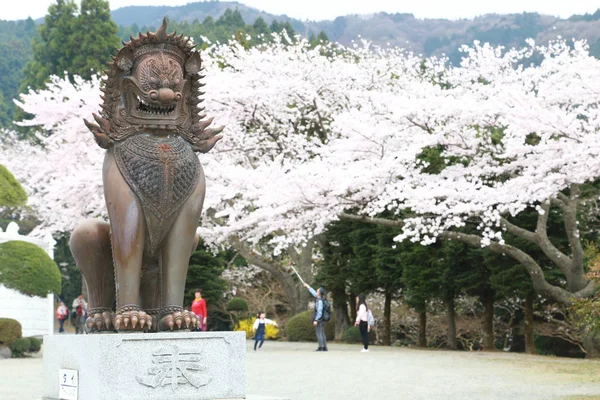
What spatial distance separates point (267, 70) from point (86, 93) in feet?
16.7

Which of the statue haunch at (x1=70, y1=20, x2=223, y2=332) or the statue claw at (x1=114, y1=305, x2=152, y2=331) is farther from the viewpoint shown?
the statue haunch at (x1=70, y1=20, x2=223, y2=332)

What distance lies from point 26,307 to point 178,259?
17.8 m

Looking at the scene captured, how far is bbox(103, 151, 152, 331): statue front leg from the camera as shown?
6.03m

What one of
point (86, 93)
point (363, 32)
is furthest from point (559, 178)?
point (363, 32)

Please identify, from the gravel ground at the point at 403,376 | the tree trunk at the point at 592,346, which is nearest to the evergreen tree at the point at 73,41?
the gravel ground at the point at 403,376

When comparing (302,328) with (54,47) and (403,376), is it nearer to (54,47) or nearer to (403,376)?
(403,376)

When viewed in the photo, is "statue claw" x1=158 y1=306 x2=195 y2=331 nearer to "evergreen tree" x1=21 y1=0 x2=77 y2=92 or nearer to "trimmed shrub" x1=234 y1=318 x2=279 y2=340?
"trimmed shrub" x1=234 y1=318 x2=279 y2=340

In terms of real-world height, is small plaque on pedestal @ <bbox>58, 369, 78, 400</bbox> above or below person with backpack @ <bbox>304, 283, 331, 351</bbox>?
below

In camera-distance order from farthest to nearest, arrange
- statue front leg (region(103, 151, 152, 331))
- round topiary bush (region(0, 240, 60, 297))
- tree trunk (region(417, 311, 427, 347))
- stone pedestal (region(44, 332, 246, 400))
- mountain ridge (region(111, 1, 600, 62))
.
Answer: mountain ridge (region(111, 1, 600, 62)) → tree trunk (region(417, 311, 427, 347)) → round topiary bush (region(0, 240, 60, 297)) → statue front leg (region(103, 151, 152, 331)) → stone pedestal (region(44, 332, 246, 400))

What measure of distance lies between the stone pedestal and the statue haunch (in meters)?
0.23

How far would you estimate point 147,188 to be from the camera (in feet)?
20.2

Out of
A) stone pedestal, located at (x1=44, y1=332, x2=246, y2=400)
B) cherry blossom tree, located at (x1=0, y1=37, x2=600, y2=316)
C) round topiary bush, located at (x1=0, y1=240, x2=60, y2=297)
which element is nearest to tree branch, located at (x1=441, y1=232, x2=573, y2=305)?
cherry blossom tree, located at (x1=0, y1=37, x2=600, y2=316)

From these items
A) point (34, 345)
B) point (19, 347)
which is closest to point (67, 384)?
point (19, 347)

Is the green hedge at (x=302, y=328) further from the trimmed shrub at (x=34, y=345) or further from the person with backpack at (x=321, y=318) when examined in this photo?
the trimmed shrub at (x=34, y=345)
